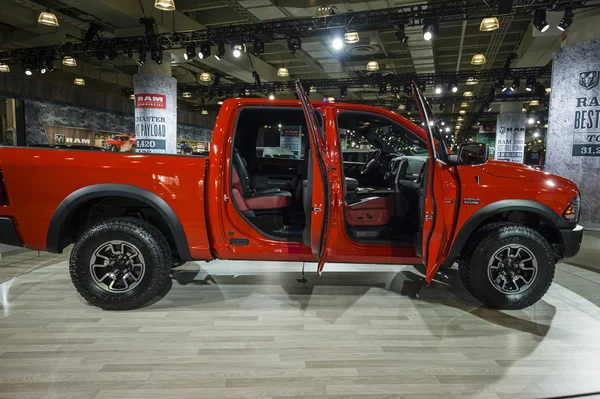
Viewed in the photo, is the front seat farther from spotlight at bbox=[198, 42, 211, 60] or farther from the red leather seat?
spotlight at bbox=[198, 42, 211, 60]

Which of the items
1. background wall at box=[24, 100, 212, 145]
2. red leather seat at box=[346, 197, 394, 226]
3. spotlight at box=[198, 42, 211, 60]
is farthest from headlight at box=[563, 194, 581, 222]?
background wall at box=[24, 100, 212, 145]

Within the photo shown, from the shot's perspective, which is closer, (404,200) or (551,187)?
(551,187)

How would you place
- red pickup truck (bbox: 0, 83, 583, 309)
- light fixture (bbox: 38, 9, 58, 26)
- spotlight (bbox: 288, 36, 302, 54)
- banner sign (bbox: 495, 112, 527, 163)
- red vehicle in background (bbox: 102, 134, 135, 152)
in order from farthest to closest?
banner sign (bbox: 495, 112, 527, 163), red vehicle in background (bbox: 102, 134, 135, 152), spotlight (bbox: 288, 36, 302, 54), light fixture (bbox: 38, 9, 58, 26), red pickup truck (bbox: 0, 83, 583, 309)

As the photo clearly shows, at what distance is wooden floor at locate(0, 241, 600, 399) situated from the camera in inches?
80.0

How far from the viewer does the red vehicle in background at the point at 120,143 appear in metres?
13.4

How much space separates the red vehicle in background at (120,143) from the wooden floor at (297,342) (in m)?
10.8

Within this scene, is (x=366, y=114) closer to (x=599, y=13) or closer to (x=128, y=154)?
(x=128, y=154)

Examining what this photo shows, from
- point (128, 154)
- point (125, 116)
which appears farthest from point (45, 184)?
point (125, 116)

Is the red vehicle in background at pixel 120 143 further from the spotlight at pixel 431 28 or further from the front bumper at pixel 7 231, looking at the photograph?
the front bumper at pixel 7 231

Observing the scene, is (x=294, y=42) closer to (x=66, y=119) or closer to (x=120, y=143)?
(x=120, y=143)

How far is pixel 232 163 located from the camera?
303cm

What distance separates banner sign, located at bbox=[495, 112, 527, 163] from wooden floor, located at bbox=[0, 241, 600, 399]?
576 inches

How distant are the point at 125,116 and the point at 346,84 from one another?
8.79 meters

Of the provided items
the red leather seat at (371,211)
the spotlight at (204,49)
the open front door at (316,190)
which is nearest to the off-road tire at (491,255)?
the red leather seat at (371,211)
